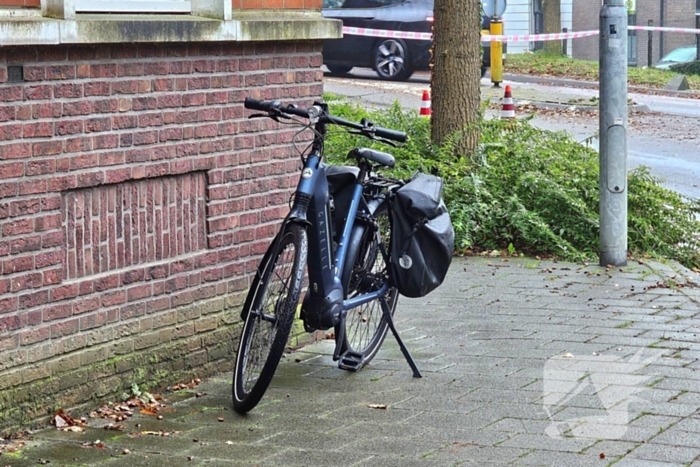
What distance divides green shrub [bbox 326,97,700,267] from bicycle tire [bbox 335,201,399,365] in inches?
116

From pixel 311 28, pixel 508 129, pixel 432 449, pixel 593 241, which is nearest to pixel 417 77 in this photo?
pixel 508 129

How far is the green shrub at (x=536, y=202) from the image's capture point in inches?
377

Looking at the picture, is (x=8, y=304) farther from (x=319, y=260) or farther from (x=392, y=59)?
(x=392, y=59)

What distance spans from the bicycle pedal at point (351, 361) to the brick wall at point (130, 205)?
60cm

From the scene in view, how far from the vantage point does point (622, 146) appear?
29.1ft

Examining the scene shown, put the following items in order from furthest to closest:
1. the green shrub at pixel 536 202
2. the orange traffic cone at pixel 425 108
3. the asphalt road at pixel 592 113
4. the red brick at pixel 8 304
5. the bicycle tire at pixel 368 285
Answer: the orange traffic cone at pixel 425 108, the asphalt road at pixel 592 113, the green shrub at pixel 536 202, the bicycle tire at pixel 368 285, the red brick at pixel 8 304

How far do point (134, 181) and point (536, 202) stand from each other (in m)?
4.83

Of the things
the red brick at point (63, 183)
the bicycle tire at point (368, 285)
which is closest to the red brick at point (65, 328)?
the red brick at point (63, 183)

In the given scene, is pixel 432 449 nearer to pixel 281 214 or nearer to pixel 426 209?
pixel 426 209

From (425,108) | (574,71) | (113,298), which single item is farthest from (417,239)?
(574,71)

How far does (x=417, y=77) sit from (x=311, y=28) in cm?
1990

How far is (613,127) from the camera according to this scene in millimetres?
8891

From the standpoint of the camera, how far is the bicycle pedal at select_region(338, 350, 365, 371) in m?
6.23

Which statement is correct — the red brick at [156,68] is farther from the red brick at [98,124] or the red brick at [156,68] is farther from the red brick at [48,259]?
the red brick at [48,259]
